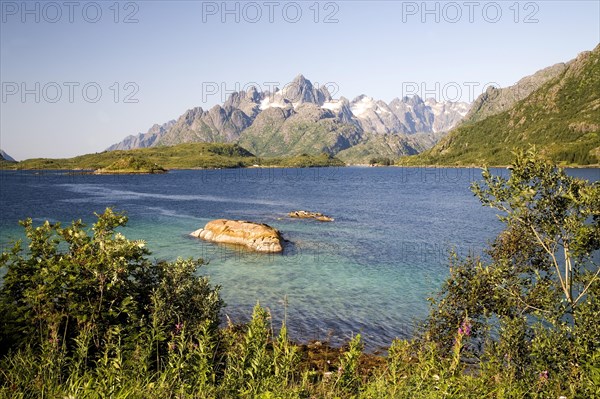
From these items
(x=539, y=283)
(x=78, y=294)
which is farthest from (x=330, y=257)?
(x=78, y=294)

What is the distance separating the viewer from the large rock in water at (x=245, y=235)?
5512 cm

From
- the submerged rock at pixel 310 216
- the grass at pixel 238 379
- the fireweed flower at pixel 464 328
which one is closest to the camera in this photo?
the grass at pixel 238 379

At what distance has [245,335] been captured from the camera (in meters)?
12.8

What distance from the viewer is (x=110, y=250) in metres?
15.3

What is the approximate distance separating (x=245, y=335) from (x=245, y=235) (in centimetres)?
4558

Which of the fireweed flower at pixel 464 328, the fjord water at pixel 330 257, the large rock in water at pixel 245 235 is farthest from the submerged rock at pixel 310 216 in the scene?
the fireweed flower at pixel 464 328

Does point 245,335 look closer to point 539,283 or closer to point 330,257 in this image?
point 539,283

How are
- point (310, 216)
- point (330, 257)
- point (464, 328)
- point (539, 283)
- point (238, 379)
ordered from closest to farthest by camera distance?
point (238, 379) → point (464, 328) → point (539, 283) → point (330, 257) → point (310, 216)

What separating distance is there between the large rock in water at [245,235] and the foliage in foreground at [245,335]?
3554cm

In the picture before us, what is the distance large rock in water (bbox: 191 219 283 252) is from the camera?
181ft

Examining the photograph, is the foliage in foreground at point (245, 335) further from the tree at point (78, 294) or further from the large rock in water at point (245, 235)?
the large rock in water at point (245, 235)

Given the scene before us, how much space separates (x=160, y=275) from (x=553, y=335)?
16.3 meters

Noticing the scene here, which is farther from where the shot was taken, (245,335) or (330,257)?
(330,257)

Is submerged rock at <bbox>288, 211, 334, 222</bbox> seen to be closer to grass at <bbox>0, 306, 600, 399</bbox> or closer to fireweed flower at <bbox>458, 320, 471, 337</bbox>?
fireweed flower at <bbox>458, 320, 471, 337</bbox>
